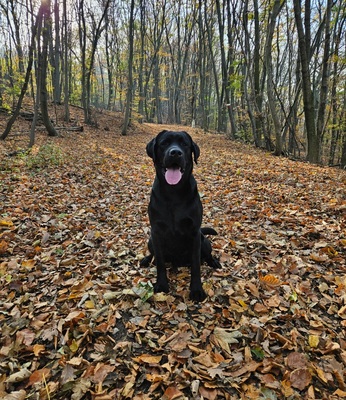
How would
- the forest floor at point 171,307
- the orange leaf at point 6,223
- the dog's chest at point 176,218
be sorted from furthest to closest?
the orange leaf at point 6,223
the dog's chest at point 176,218
the forest floor at point 171,307

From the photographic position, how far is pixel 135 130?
20.8 m

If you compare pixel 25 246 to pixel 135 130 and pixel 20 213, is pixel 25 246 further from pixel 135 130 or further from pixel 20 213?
pixel 135 130

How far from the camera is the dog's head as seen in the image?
8.50 feet

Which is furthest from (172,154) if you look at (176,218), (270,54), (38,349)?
(270,54)

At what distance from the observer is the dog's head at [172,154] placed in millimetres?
2590

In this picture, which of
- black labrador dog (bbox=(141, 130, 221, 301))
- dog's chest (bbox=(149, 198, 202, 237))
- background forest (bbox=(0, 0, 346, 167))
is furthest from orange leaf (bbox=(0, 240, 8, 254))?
background forest (bbox=(0, 0, 346, 167))

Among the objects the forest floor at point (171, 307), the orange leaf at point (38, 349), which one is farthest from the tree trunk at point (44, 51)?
the orange leaf at point (38, 349)

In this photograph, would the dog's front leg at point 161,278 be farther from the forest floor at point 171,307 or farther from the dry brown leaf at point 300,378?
the dry brown leaf at point 300,378

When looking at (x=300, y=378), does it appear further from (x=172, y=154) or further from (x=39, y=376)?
(x=172, y=154)

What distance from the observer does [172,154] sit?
8.49 ft

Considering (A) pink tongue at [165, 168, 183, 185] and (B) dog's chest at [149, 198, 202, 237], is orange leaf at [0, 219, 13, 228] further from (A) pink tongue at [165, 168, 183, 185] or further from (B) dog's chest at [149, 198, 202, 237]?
(A) pink tongue at [165, 168, 183, 185]

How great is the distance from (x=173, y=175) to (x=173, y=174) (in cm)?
1

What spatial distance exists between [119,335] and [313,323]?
1780mm

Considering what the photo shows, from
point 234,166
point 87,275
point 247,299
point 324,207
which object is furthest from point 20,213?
point 234,166
